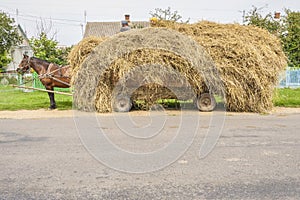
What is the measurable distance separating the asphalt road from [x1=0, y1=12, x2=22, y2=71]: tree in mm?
27702

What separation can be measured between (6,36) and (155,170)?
105 feet

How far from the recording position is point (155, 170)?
4305 mm

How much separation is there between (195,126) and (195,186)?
4003 millimetres

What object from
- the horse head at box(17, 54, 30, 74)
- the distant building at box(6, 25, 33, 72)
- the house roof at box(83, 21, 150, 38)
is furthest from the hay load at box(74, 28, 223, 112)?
the distant building at box(6, 25, 33, 72)

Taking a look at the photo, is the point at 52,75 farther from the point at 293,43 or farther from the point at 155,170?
the point at 293,43

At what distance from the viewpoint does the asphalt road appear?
140 inches

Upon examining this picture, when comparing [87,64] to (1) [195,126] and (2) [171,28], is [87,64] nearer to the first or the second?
(2) [171,28]

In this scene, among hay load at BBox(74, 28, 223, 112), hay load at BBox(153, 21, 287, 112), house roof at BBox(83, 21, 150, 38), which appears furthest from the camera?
house roof at BBox(83, 21, 150, 38)

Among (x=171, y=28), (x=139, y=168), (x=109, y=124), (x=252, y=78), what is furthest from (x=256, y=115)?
(x=139, y=168)

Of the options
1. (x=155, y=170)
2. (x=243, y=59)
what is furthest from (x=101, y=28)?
(x=155, y=170)

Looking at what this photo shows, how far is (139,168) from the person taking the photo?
4.38 metres

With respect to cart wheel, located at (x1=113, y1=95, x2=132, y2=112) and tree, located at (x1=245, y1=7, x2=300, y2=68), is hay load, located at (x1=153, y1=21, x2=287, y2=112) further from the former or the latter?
tree, located at (x1=245, y1=7, x2=300, y2=68)

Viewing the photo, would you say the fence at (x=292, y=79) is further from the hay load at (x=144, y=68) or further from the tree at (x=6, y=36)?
the tree at (x=6, y=36)

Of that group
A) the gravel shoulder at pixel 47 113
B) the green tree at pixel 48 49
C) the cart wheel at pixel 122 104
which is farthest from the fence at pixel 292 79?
the green tree at pixel 48 49
